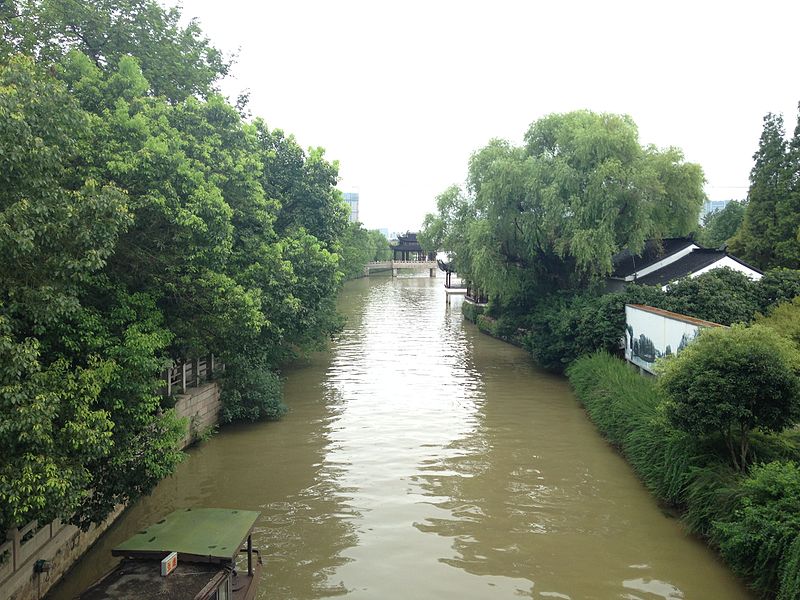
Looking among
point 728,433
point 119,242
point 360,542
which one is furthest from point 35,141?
point 728,433

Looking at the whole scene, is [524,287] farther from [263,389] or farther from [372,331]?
[263,389]

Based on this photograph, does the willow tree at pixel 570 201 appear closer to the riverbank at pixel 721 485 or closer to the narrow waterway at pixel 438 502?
the narrow waterway at pixel 438 502

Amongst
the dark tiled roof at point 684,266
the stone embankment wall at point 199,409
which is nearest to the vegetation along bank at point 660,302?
the dark tiled roof at point 684,266

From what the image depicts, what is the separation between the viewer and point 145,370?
8992 millimetres

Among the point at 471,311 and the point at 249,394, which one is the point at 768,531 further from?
the point at 471,311

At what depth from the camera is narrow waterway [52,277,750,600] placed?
30.9 ft

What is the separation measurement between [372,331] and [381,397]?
17138mm

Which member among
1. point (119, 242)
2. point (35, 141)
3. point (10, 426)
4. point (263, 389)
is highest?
point (35, 141)

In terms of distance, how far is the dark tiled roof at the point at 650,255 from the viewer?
27.8m

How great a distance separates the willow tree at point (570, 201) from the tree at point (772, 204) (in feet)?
23.6

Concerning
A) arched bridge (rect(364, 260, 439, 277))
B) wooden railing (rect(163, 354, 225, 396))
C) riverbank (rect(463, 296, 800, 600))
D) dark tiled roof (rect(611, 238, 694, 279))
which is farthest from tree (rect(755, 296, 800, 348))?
arched bridge (rect(364, 260, 439, 277))

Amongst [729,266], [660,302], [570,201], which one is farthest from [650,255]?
[660,302]

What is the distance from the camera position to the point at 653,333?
18703mm

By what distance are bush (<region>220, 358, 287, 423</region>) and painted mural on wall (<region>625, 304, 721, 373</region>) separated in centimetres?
1121
